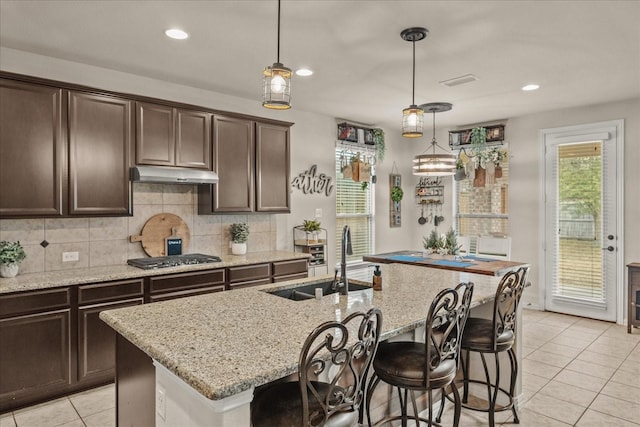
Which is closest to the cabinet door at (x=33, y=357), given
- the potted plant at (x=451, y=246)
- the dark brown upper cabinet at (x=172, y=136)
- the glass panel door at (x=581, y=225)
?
the dark brown upper cabinet at (x=172, y=136)

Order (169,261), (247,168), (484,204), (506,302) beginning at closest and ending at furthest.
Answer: (506,302), (169,261), (247,168), (484,204)

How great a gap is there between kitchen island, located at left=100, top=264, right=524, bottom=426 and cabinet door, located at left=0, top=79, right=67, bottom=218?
167 cm

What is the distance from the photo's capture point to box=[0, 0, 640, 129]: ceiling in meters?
2.63

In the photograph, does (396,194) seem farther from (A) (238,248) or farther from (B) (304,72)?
(B) (304,72)

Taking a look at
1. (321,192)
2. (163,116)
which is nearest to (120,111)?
(163,116)

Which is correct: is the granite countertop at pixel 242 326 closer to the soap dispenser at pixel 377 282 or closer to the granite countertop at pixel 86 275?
the soap dispenser at pixel 377 282

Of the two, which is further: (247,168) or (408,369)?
(247,168)

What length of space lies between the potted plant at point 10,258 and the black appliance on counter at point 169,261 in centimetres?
84

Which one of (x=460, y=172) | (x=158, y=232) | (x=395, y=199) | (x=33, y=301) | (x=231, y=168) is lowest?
(x=33, y=301)

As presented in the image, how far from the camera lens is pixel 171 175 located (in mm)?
3732

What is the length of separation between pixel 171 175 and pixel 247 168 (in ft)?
2.97

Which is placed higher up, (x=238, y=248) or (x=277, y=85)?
(x=277, y=85)

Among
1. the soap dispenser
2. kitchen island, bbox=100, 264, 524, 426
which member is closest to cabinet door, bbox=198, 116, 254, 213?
kitchen island, bbox=100, 264, 524, 426

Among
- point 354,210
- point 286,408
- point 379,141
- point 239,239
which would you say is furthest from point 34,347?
point 379,141
